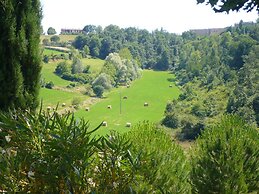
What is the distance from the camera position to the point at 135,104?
194 feet

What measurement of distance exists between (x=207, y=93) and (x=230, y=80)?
378cm

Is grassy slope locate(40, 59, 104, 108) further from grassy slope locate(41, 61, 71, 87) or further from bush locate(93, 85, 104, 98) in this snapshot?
bush locate(93, 85, 104, 98)

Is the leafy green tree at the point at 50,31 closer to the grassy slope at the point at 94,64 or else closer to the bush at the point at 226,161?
the grassy slope at the point at 94,64

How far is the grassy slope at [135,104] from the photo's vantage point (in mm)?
48000

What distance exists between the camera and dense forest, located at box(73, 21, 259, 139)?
3909 cm

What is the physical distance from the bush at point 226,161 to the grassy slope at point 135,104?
29392mm

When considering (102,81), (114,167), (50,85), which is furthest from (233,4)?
(102,81)

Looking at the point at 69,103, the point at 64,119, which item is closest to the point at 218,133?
the point at 64,119

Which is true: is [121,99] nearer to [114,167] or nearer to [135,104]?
[135,104]

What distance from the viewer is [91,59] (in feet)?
285

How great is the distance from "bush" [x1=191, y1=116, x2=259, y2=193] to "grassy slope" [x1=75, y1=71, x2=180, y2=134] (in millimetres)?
29392

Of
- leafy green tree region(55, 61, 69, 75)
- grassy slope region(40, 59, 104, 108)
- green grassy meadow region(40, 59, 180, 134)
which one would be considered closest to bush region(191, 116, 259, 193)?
green grassy meadow region(40, 59, 180, 134)

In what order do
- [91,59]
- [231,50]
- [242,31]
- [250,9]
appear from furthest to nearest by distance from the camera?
[91,59]
[242,31]
[231,50]
[250,9]

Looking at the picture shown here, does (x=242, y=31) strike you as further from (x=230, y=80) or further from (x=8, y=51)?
(x=8, y=51)
